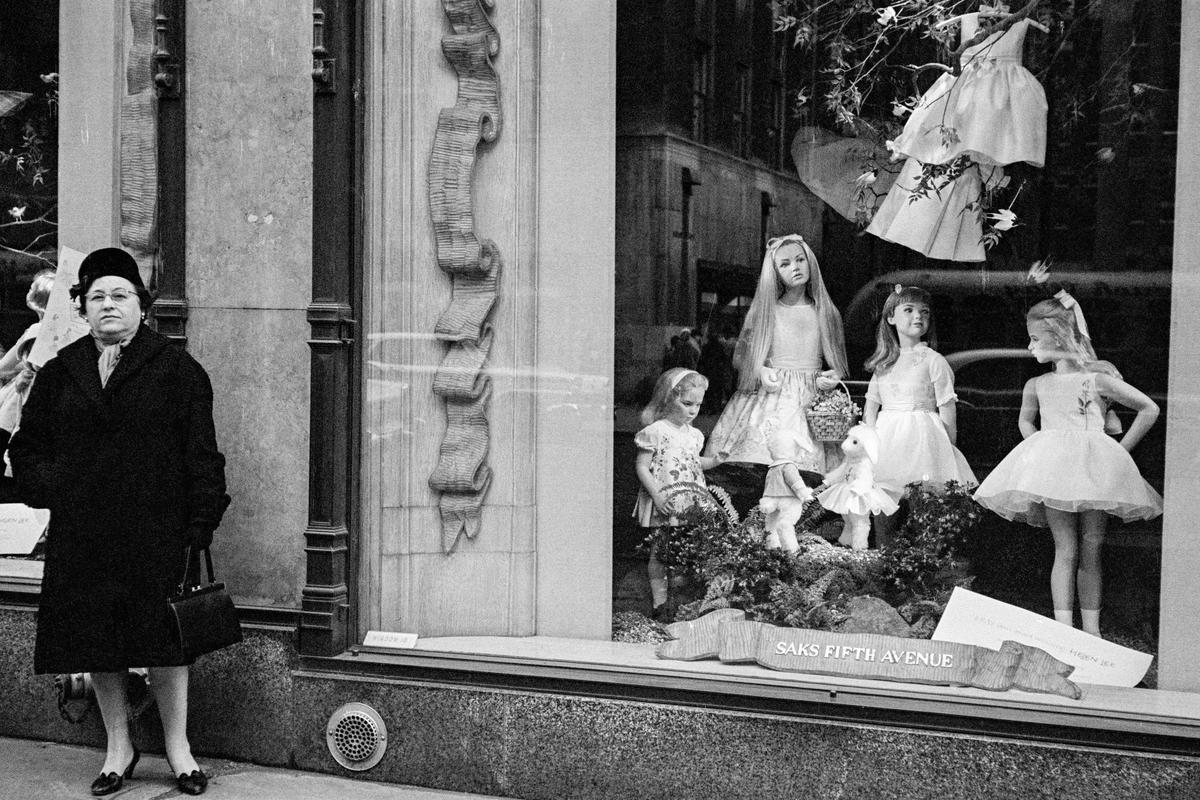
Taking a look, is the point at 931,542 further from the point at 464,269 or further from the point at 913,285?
the point at 464,269

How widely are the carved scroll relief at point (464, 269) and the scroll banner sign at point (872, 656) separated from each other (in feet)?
3.81

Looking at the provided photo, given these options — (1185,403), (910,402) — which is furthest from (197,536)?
(1185,403)

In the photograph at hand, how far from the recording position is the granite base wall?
4.81 metres

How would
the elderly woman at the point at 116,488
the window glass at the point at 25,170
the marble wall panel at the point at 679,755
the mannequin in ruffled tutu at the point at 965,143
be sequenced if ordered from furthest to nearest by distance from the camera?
the window glass at the point at 25,170
the mannequin in ruffled tutu at the point at 965,143
the elderly woman at the point at 116,488
the marble wall panel at the point at 679,755

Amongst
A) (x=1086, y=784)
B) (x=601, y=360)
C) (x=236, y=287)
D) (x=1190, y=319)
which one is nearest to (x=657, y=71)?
(x=601, y=360)

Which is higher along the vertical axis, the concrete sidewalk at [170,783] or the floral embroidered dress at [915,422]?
the floral embroidered dress at [915,422]

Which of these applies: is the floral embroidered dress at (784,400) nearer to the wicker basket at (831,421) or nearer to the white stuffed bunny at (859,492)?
the wicker basket at (831,421)

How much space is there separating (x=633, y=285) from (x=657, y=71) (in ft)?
3.18

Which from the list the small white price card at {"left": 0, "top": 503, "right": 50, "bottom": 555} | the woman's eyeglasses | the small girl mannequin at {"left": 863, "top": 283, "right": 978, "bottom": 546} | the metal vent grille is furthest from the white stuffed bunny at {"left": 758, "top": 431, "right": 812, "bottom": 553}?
the small white price card at {"left": 0, "top": 503, "right": 50, "bottom": 555}

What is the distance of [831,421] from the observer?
18.9ft

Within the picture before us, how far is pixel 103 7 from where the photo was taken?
20.6ft

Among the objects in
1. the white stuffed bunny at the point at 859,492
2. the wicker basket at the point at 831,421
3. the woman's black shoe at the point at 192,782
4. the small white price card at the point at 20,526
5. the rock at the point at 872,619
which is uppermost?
the wicker basket at the point at 831,421

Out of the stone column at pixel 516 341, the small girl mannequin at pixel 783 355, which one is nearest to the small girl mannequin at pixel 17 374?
the stone column at pixel 516 341

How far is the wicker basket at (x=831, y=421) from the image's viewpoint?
18.9 ft
